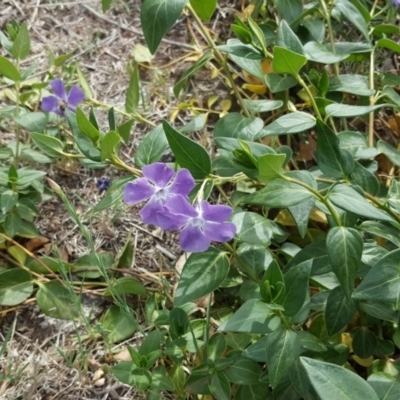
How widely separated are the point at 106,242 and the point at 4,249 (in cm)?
30

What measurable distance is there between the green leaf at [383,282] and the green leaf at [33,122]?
1.09 metres

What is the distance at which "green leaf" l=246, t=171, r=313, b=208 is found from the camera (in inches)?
45.7

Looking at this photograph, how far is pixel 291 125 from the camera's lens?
1371 mm

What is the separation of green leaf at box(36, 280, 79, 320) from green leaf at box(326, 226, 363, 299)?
82 cm

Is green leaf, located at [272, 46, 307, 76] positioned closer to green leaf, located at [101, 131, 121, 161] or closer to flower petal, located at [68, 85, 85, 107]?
green leaf, located at [101, 131, 121, 161]

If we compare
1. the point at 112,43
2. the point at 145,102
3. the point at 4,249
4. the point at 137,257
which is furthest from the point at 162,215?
the point at 112,43

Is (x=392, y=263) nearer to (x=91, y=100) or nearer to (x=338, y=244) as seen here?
(x=338, y=244)

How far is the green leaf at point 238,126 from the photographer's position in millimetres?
1554

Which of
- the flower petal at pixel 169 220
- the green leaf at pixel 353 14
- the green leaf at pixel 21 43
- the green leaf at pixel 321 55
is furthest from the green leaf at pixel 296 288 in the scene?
the green leaf at pixel 21 43

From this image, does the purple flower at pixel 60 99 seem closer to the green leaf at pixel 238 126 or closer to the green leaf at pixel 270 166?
the green leaf at pixel 238 126

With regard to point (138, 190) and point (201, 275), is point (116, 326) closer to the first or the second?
point (201, 275)

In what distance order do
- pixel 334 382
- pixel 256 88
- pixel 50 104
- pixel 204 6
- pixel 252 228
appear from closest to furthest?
pixel 334 382 < pixel 252 228 < pixel 204 6 < pixel 50 104 < pixel 256 88

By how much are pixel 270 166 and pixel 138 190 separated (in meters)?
0.26

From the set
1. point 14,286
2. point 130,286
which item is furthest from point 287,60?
point 14,286
